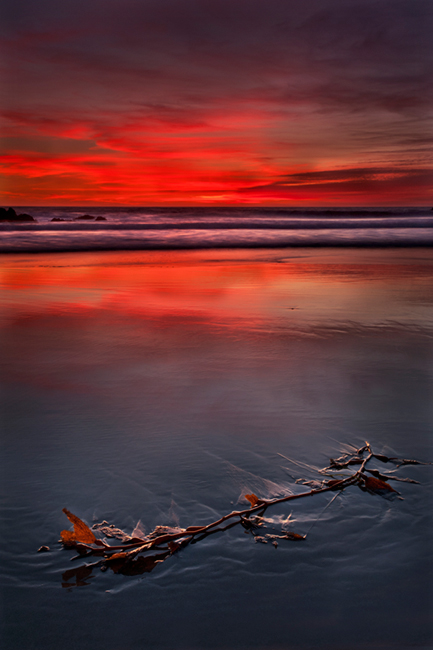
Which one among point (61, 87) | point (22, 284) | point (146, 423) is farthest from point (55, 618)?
point (22, 284)

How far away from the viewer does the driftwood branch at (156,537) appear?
1.01 meters

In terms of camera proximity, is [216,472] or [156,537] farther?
[216,472]

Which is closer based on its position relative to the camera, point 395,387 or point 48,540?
point 48,540

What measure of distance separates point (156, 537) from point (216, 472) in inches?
12.7

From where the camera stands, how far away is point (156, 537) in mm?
1098

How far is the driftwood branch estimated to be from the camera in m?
1.01

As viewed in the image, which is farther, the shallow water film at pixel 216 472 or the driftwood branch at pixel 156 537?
the driftwood branch at pixel 156 537

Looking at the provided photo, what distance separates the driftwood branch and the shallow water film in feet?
0.06

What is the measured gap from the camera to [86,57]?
3291mm

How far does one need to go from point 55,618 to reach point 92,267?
6.43 metres

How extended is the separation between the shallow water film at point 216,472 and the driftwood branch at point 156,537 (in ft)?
0.06

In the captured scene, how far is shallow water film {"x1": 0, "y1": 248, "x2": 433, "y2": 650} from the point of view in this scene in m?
0.90

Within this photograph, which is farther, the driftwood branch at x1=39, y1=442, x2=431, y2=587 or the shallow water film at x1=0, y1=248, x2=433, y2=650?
the driftwood branch at x1=39, y1=442, x2=431, y2=587

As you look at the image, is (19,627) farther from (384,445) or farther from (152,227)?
(152,227)
